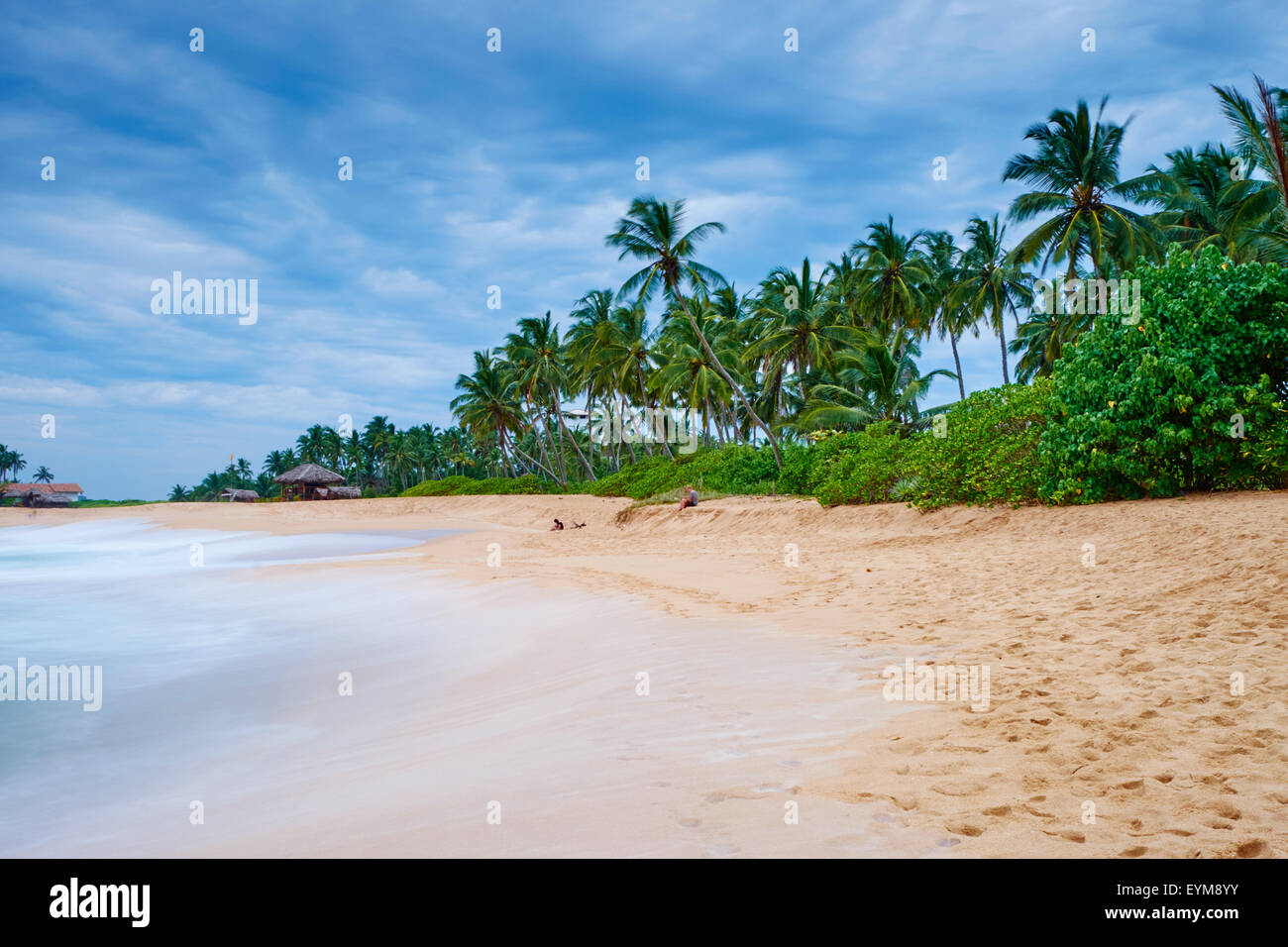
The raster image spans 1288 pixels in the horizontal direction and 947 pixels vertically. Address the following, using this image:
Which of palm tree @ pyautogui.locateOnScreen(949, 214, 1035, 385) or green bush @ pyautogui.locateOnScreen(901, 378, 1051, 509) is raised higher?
palm tree @ pyautogui.locateOnScreen(949, 214, 1035, 385)

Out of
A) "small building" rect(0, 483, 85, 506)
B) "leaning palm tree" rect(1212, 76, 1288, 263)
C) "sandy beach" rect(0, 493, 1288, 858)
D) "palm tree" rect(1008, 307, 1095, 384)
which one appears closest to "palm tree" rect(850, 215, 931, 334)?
"palm tree" rect(1008, 307, 1095, 384)

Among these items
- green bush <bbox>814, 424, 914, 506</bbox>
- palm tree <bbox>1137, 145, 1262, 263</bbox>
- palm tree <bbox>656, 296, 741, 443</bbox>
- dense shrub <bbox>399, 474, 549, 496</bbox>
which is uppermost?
palm tree <bbox>1137, 145, 1262, 263</bbox>

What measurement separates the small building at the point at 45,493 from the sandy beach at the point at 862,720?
70.8 m

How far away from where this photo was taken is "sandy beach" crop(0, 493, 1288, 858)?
2674 millimetres

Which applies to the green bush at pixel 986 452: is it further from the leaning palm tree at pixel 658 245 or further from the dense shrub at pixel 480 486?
the dense shrub at pixel 480 486

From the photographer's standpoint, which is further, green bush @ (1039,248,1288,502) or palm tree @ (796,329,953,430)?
palm tree @ (796,329,953,430)

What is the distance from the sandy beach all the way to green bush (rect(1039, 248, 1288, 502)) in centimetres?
169

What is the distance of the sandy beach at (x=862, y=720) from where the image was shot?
8.77ft

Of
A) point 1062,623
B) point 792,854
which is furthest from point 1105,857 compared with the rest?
point 1062,623

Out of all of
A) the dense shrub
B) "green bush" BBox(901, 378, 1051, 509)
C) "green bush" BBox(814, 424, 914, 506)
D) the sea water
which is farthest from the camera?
the dense shrub

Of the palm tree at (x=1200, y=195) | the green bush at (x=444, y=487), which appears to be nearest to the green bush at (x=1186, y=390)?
the palm tree at (x=1200, y=195)

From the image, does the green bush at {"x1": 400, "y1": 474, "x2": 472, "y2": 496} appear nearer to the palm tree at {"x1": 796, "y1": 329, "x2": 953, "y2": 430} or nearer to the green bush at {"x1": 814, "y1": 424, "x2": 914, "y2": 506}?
the palm tree at {"x1": 796, "y1": 329, "x2": 953, "y2": 430}

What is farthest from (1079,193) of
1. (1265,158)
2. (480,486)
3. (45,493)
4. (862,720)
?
(45,493)
